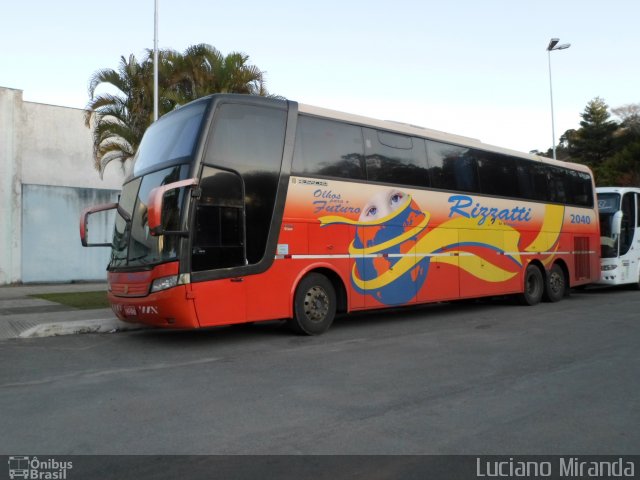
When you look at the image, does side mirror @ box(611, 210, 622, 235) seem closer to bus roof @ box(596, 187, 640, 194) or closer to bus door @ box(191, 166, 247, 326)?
bus roof @ box(596, 187, 640, 194)

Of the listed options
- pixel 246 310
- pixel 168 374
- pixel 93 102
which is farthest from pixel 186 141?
pixel 93 102

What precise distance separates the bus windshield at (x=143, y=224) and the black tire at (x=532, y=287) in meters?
9.41

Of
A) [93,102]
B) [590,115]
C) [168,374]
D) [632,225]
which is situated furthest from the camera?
[590,115]

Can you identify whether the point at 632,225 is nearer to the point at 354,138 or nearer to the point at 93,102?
the point at 354,138

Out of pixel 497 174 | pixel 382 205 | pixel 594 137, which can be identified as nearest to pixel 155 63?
pixel 382 205

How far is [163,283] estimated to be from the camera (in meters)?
7.86

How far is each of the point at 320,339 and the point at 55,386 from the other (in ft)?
13.7

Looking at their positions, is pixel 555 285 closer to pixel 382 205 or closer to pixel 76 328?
pixel 382 205

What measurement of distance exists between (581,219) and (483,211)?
4904 millimetres

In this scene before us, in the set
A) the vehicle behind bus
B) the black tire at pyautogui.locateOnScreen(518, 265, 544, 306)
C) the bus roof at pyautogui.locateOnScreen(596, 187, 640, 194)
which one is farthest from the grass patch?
the bus roof at pyautogui.locateOnScreen(596, 187, 640, 194)

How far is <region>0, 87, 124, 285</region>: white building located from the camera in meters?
20.1

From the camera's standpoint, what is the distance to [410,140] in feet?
36.8

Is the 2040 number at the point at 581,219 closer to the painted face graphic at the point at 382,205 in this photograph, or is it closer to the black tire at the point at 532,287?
the black tire at the point at 532,287
